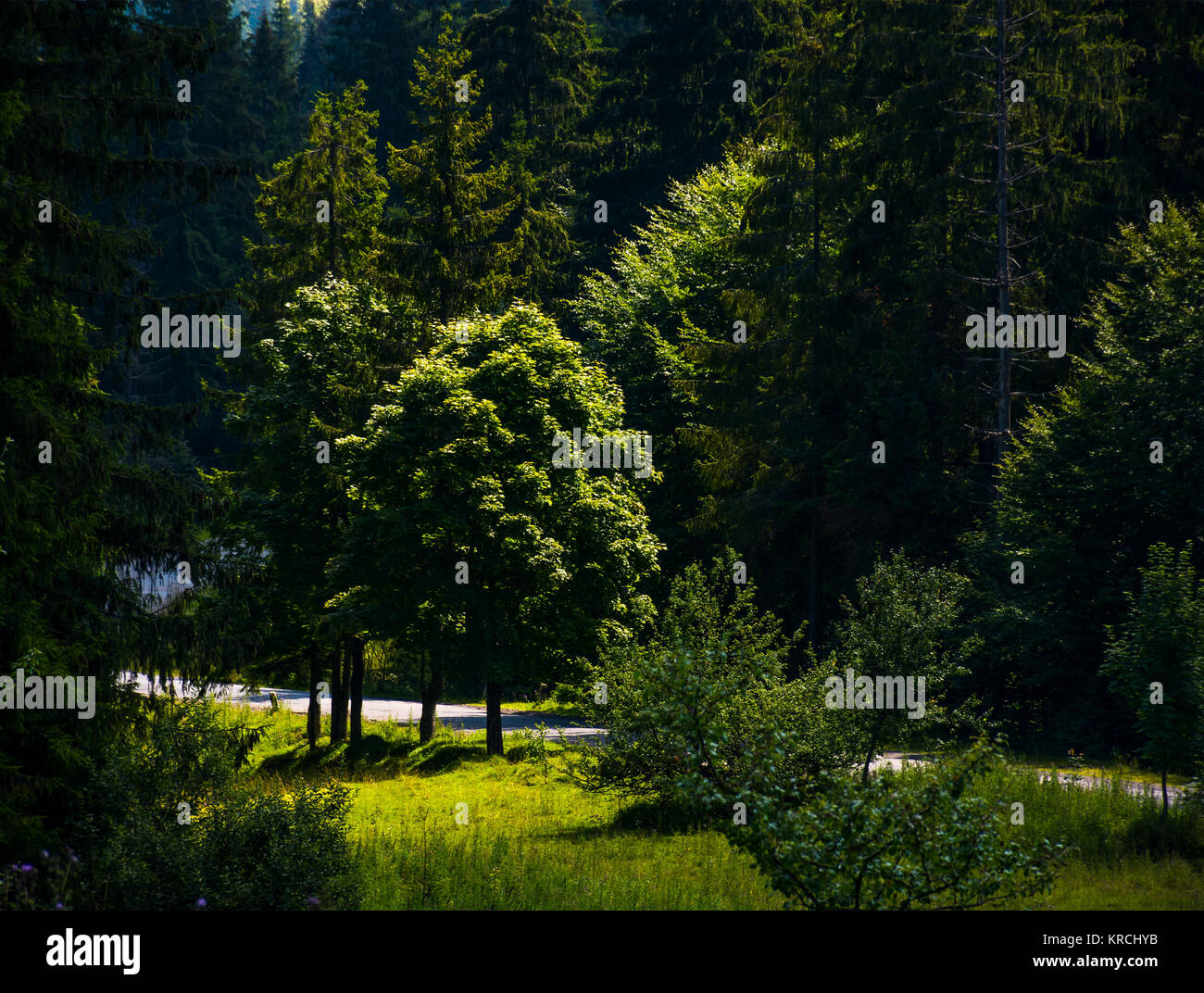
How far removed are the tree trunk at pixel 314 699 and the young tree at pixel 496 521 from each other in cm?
511

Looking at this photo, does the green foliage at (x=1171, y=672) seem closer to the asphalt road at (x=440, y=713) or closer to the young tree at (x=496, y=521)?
the asphalt road at (x=440, y=713)

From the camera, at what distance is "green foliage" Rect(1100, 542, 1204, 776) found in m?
14.9

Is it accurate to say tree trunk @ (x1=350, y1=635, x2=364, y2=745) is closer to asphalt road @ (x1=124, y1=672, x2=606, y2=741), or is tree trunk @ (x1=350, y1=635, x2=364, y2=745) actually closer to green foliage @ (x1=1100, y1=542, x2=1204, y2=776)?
asphalt road @ (x1=124, y1=672, x2=606, y2=741)

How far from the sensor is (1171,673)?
49.7ft

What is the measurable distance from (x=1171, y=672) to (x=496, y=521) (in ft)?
46.3

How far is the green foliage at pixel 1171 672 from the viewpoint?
14.9 m

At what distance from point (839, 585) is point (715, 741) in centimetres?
2245

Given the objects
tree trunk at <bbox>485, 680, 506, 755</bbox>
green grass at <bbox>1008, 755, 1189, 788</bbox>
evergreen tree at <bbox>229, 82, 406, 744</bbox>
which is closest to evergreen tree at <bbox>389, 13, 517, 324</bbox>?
evergreen tree at <bbox>229, 82, 406, 744</bbox>

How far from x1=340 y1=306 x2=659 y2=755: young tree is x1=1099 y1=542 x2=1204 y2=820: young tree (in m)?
12.0

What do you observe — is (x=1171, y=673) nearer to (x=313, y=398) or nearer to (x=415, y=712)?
(x=313, y=398)

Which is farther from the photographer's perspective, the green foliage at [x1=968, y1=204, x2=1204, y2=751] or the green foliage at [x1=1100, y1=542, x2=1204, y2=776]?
the green foliage at [x1=968, y1=204, x2=1204, y2=751]

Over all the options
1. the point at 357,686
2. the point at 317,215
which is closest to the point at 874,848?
the point at 357,686

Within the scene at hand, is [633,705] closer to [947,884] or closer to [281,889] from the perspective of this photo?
[281,889]

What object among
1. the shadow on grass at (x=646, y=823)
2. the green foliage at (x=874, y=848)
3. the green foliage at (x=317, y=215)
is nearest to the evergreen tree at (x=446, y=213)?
the green foliage at (x=317, y=215)
